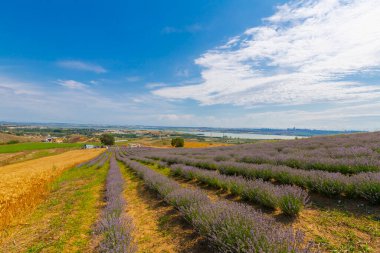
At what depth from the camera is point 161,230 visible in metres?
4.02

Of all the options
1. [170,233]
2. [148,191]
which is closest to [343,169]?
[170,233]

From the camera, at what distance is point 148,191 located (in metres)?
7.53

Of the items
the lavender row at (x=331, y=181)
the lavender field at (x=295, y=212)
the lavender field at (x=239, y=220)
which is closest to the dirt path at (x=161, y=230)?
the lavender field at (x=239, y=220)

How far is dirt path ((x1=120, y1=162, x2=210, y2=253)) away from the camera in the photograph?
331 cm

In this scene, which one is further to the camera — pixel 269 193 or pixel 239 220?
pixel 269 193

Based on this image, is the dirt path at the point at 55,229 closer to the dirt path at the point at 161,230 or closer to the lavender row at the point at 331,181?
the dirt path at the point at 161,230

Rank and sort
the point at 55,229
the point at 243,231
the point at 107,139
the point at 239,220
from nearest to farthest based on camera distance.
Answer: the point at 243,231, the point at 239,220, the point at 55,229, the point at 107,139

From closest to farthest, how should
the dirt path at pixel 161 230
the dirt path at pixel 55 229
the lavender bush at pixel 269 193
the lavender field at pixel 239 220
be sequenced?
the lavender field at pixel 239 220, the dirt path at pixel 161 230, the lavender bush at pixel 269 193, the dirt path at pixel 55 229

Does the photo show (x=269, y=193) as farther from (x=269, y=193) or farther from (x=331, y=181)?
(x=331, y=181)

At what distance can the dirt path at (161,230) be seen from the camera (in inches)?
130

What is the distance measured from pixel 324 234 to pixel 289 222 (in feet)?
1.78

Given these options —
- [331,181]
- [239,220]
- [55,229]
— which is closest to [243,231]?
[239,220]

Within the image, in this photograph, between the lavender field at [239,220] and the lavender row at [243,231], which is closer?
the lavender row at [243,231]

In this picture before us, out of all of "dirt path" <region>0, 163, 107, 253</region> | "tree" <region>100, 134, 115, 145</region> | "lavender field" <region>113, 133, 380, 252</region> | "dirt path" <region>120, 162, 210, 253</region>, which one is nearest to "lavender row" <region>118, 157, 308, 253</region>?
"lavender field" <region>113, 133, 380, 252</region>
